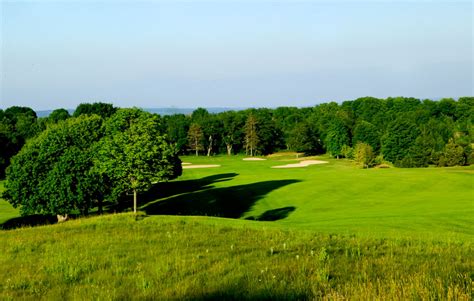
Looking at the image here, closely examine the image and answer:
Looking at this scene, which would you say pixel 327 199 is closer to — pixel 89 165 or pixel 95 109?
pixel 89 165

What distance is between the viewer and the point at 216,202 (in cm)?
4528

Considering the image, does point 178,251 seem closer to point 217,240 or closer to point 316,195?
point 217,240

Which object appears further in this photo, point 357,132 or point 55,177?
point 357,132

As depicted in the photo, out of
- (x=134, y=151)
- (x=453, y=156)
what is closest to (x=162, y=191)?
(x=134, y=151)

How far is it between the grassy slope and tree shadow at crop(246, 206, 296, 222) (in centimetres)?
A: 2026

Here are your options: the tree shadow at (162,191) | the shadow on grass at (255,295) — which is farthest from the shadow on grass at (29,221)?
the shadow on grass at (255,295)

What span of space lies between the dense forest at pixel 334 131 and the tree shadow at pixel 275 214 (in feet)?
136

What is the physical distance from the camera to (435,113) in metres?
141

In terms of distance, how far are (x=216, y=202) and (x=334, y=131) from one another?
71410 millimetres

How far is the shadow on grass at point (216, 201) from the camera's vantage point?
42125mm

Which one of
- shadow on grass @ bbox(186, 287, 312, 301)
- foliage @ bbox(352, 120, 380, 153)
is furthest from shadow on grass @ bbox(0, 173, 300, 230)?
foliage @ bbox(352, 120, 380, 153)

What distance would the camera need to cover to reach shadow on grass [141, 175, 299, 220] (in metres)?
42.1

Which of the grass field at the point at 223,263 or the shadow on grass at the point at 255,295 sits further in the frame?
the grass field at the point at 223,263

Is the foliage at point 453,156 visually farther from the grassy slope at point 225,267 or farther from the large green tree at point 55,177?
the grassy slope at point 225,267
